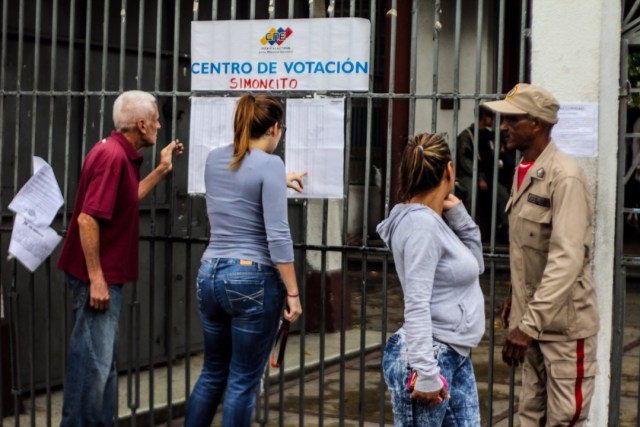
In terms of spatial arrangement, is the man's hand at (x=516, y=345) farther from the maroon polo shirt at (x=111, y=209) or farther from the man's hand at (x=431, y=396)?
the maroon polo shirt at (x=111, y=209)

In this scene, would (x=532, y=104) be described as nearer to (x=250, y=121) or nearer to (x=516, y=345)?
(x=516, y=345)

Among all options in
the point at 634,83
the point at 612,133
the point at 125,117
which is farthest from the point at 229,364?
the point at 634,83

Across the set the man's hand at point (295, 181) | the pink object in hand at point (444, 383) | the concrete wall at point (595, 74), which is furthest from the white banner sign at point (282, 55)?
the pink object in hand at point (444, 383)

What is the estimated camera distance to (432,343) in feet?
13.4

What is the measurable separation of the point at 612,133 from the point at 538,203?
2.56 ft

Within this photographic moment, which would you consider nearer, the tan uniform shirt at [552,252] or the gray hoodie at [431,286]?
the gray hoodie at [431,286]

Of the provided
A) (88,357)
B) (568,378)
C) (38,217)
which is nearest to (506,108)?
(568,378)

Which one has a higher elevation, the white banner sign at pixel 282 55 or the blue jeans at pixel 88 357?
the white banner sign at pixel 282 55

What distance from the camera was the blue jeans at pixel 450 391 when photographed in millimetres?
4145

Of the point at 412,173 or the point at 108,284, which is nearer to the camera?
the point at 412,173

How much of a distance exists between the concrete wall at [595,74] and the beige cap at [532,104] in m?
0.49

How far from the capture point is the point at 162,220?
7.94 metres

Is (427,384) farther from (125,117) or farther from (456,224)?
(125,117)

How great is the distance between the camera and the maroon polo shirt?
5238mm
